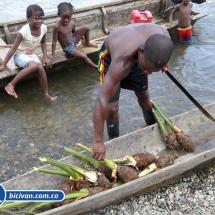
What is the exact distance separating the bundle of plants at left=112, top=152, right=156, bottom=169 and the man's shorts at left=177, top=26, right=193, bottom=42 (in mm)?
5375

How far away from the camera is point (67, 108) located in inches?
220

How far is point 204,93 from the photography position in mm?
6148

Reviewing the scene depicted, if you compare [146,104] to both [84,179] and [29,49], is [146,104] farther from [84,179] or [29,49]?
[29,49]

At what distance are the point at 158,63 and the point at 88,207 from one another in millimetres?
1595

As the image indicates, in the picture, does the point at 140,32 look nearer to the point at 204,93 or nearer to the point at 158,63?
the point at 158,63

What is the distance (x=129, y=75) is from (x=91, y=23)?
4162mm

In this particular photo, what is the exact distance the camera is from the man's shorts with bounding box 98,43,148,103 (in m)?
3.69

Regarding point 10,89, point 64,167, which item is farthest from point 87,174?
point 10,89

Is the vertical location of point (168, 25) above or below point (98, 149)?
below

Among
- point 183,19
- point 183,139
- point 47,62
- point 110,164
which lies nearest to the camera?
point 110,164

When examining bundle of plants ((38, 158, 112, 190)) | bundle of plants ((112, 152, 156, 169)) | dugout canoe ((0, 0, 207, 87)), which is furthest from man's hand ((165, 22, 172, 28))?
bundle of plants ((38, 158, 112, 190))

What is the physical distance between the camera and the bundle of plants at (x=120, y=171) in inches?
134

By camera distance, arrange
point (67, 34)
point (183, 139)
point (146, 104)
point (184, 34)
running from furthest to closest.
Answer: point (184, 34), point (67, 34), point (146, 104), point (183, 139)

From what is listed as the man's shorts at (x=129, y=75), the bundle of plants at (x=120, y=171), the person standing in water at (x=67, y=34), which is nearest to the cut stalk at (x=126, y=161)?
the bundle of plants at (x=120, y=171)
